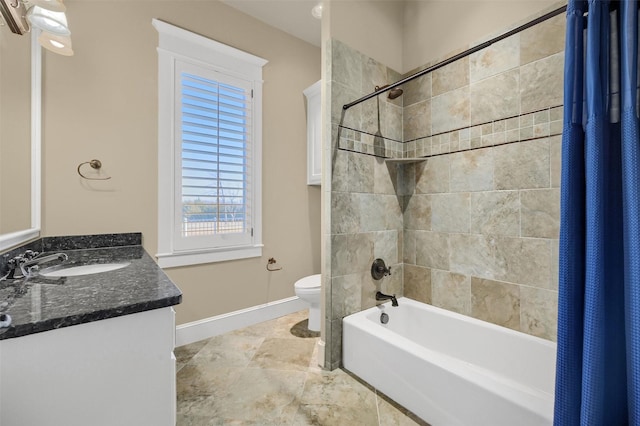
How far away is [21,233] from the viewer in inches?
58.9

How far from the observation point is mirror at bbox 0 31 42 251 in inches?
54.9

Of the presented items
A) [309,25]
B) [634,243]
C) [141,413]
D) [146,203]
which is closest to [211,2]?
[309,25]

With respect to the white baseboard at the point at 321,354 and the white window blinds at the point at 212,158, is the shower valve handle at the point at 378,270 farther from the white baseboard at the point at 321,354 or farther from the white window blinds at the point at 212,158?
the white window blinds at the point at 212,158

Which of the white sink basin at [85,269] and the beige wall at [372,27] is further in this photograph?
the beige wall at [372,27]

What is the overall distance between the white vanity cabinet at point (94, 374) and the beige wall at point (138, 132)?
4.95 ft

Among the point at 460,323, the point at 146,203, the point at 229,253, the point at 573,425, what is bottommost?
the point at 460,323

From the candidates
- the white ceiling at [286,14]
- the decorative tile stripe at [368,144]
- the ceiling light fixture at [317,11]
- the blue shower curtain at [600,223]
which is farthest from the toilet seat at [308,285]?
the white ceiling at [286,14]

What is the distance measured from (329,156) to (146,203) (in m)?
1.49

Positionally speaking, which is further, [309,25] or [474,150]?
[309,25]

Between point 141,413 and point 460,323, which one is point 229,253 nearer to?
Answer: point 141,413

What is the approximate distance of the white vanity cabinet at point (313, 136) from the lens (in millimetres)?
2877

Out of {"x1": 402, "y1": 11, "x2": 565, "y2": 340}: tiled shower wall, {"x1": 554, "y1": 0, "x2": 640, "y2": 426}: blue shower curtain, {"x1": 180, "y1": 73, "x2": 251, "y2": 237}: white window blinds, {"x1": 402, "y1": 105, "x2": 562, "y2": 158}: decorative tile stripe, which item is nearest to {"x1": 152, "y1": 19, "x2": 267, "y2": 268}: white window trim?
{"x1": 180, "y1": 73, "x2": 251, "y2": 237}: white window blinds

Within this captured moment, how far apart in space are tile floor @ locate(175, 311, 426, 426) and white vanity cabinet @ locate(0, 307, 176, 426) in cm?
73

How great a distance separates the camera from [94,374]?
81cm
